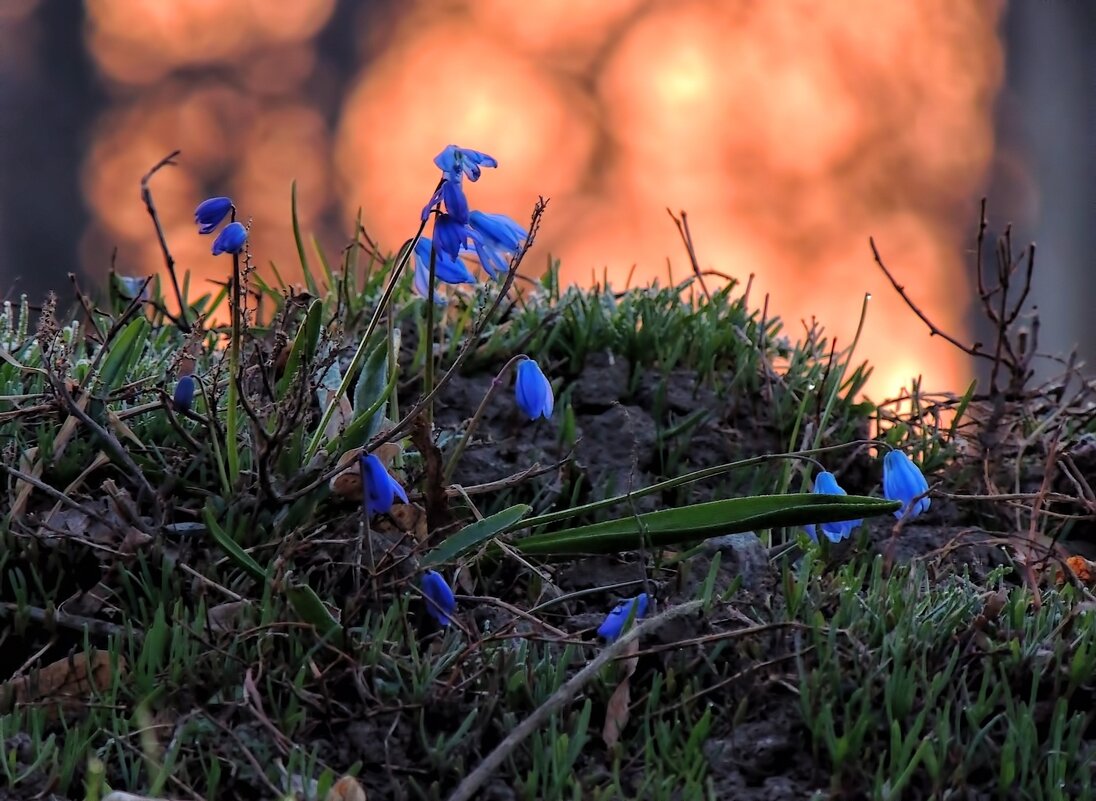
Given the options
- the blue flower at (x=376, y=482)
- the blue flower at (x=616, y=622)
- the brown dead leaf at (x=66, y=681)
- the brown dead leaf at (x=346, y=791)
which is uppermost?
the blue flower at (x=376, y=482)

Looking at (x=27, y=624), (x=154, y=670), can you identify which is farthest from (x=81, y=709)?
(x=27, y=624)

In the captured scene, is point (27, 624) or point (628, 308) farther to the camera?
point (628, 308)

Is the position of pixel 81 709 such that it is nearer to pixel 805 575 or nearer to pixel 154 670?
pixel 154 670

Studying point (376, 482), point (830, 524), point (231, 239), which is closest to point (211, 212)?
point (231, 239)

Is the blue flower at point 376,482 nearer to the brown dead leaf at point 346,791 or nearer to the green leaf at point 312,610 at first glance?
the green leaf at point 312,610

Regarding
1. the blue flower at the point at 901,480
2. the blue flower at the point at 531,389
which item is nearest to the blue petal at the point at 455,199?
the blue flower at the point at 531,389

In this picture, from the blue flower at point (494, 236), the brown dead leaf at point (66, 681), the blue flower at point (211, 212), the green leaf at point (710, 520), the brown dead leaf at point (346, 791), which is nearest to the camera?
the brown dead leaf at point (346, 791)

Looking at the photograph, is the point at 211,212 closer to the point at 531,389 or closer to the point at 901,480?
the point at 531,389

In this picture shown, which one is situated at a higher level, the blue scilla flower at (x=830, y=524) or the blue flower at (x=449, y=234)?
the blue flower at (x=449, y=234)
